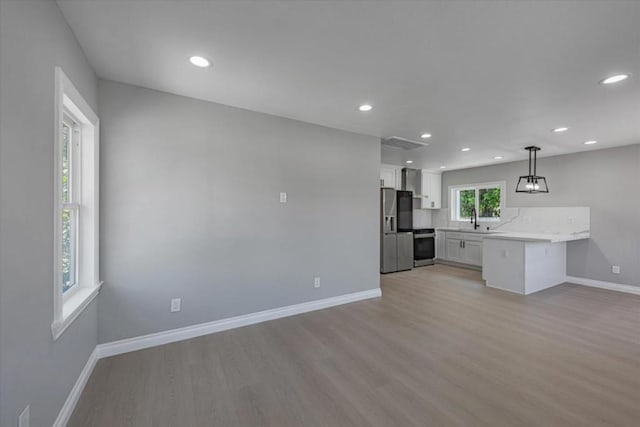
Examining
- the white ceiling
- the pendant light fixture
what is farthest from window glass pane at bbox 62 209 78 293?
the pendant light fixture

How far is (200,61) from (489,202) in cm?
669

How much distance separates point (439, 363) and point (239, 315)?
208cm

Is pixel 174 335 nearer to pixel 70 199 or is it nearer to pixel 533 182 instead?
pixel 70 199

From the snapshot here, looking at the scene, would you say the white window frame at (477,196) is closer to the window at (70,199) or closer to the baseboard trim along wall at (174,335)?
the baseboard trim along wall at (174,335)

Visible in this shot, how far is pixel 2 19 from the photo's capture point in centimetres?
108

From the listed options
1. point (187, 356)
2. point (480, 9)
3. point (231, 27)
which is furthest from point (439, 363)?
point (231, 27)

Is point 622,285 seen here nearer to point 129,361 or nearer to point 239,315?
point 239,315

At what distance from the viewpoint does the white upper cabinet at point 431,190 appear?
708 cm

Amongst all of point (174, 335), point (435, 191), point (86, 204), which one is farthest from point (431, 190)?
point (86, 204)

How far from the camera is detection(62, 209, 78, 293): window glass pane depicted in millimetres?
2031

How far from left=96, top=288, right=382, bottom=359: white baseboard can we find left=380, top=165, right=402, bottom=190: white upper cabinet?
313cm

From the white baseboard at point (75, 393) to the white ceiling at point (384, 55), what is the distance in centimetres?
238

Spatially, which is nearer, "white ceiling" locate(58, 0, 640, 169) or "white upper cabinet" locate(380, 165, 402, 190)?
"white ceiling" locate(58, 0, 640, 169)

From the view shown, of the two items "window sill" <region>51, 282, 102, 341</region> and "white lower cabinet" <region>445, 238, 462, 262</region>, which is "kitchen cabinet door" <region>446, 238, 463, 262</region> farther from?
"window sill" <region>51, 282, 102, 341</region>
